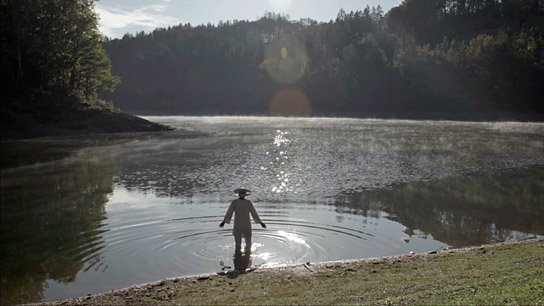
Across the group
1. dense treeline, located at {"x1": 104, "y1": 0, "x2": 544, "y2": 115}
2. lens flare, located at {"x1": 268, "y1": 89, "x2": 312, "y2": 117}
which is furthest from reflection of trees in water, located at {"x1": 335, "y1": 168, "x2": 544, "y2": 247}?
lens flare, located at {"x1": 268, "y1": 89, "x2": 312, "y2": 117}

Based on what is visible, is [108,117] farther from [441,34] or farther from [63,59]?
[441,34]

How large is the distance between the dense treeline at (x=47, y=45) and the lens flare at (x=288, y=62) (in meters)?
94.5

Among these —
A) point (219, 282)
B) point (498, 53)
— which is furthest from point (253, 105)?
point (219, 282)

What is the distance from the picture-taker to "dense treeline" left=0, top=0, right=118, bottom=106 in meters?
58.6

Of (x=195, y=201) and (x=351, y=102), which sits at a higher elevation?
(x=351, y=102)

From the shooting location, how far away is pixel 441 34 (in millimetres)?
156125

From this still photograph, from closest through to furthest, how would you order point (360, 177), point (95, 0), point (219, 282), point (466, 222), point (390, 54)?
point (219, 282) < point (466, 222) < point (360, 177) < point (95, 0) < point (390, 54)

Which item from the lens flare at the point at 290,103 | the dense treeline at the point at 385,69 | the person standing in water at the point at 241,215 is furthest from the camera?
the lens flare at the point at 290,103

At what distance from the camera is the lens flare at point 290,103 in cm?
14505

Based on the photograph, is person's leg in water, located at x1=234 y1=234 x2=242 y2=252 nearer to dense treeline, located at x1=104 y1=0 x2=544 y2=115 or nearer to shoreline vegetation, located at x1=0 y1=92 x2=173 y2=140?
shoreline vegetation, located at x1=0 y1=92 x2=173 y2=140

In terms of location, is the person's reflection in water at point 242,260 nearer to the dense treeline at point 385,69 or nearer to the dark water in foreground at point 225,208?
the dark water in foreground at point 225,208

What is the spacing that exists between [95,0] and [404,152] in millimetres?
50894

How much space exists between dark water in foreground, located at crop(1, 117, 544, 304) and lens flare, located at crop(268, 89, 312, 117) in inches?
4365

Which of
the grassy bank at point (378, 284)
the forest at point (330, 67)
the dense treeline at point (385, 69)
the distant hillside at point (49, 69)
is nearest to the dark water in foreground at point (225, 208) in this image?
the grassy bank at point (378, 284)
